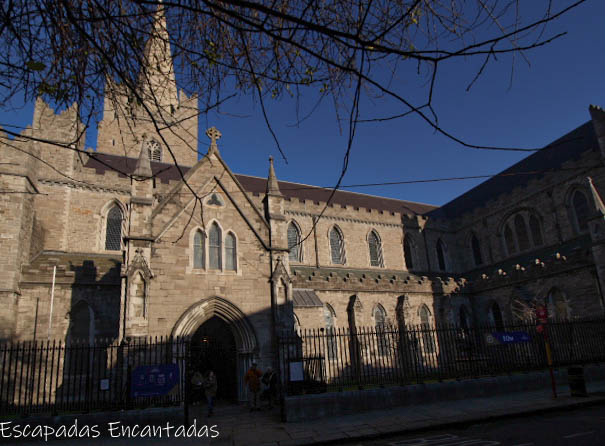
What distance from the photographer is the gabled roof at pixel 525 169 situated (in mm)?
25998

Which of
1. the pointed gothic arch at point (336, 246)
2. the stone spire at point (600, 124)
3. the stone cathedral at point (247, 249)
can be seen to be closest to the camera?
the stone cathedral at point (247, 249)

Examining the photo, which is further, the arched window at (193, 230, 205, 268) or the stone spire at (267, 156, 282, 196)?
the stone spire at (267, 156, 282, 196)

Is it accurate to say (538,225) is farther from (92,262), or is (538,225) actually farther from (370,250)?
(92,262)

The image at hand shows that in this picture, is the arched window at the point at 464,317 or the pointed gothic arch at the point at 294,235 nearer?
the arched window at the point at 464,317

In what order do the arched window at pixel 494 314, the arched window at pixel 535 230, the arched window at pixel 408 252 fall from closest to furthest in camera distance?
the arched window at pixel 494 314
the arched window at pixel 535 230
the arched window at pixel 408 252

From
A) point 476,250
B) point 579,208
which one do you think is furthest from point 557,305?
point 476,250

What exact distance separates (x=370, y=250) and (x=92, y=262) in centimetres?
1743

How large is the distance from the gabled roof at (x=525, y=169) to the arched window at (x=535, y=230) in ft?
8.98

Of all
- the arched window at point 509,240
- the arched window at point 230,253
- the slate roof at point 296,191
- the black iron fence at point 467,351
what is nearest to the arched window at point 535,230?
the arched window at point 509,240

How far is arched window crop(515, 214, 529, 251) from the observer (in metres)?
27.5

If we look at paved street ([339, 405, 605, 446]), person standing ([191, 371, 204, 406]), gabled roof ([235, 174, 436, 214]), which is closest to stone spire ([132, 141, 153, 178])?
person standing ([191, 371, 204, 406])

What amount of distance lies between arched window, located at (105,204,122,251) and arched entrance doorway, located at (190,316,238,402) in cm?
715

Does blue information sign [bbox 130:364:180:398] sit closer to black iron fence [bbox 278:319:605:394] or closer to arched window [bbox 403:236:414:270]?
black iron fence [bbox 278:319:605:394]

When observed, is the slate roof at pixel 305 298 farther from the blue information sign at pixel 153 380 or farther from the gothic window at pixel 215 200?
the blue information sign at pixel 153 380
